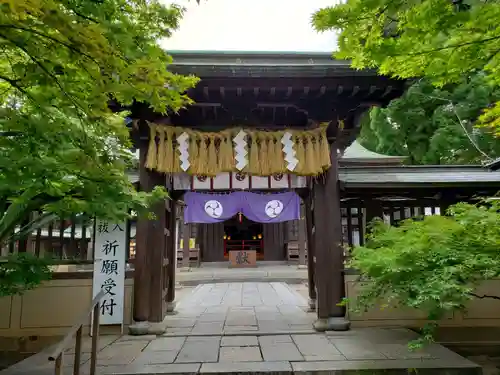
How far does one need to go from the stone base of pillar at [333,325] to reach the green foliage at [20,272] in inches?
178

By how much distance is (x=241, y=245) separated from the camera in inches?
965

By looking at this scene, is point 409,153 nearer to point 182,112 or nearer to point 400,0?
point 182,112

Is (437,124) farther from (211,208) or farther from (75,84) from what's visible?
(75,84)

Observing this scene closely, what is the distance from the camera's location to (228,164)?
21.0ft

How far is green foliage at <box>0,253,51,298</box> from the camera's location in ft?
15.0

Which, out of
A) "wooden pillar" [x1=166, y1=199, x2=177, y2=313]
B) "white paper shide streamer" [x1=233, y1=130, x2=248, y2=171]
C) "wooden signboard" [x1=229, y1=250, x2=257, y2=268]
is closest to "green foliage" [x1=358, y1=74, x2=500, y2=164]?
"wooden signboard" [x1=229, y1=250, x2=257, y2=268]

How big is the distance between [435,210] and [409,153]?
457 inches

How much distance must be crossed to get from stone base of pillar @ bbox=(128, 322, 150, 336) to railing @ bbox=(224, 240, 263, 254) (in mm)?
18077

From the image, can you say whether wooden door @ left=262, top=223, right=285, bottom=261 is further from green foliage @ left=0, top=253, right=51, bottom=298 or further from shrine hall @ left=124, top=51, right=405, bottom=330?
green foliage @ left=0, top=253, right=51, bottom=298

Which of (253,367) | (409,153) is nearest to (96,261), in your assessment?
(253,367)

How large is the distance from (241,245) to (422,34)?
22.3 m

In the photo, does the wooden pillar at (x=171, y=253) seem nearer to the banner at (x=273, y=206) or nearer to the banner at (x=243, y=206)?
the banner at (x=243, y=206)

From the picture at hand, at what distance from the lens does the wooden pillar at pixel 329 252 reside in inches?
254

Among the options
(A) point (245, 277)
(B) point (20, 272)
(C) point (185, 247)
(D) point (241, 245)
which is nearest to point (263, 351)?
(B) point (20, 272)
